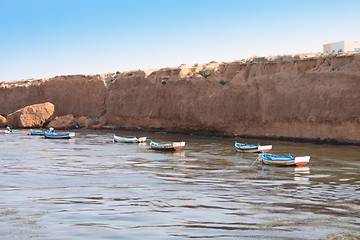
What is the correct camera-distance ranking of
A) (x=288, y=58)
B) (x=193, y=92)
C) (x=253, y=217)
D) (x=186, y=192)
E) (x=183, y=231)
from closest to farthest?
(x=183, y=231), (x=253, y=217), (x=186, y=192), (x=288, y=58), (x=193, y=92)

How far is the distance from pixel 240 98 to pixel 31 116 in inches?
1066

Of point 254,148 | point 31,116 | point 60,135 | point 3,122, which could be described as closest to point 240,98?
point 254,148

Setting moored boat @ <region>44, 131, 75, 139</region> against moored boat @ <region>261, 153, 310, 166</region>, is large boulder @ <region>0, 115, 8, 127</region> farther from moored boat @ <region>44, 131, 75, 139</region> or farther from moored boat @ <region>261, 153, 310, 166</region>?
moored boat @ <region>261, 153, 310, 166</region>

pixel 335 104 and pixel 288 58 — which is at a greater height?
pixel 288 58

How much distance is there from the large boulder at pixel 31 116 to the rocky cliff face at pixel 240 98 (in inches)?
182

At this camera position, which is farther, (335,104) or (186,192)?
(335,104)

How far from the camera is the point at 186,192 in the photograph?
1606 centimetres

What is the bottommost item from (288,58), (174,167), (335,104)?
(174,167)

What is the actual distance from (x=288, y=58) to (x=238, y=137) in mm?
8304

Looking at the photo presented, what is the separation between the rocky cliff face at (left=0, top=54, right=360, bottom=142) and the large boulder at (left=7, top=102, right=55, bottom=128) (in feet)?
15.2

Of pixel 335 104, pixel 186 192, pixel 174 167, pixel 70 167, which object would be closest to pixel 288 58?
pixel 335 104

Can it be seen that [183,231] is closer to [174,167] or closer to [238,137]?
[174,167]

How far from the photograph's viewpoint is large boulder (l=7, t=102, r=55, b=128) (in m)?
55.3

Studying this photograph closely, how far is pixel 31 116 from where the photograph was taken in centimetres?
5559
